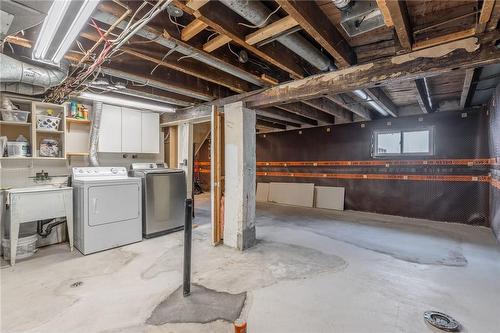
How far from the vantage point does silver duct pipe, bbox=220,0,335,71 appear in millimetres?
1545

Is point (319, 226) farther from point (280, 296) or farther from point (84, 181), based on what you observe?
point (84, 181)

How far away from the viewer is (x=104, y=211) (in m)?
3.22

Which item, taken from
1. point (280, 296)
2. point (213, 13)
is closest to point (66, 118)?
point (213, 13)

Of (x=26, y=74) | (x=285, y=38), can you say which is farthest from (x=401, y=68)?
(x=26, y=74)

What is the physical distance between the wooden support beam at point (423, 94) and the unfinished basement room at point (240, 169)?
0.05m

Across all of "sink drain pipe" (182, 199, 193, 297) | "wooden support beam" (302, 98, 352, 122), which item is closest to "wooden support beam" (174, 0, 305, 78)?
"sink drain pipe" (182, 199, 193, 297)

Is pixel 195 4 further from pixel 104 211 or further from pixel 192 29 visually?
pixel 104 211

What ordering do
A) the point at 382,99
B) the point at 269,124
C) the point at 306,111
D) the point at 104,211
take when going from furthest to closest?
1. the point at 269,124
2. the point at 306,111
3. the point at 382,99
4. the point at 104,211

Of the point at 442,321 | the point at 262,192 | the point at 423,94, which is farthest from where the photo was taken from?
the point at 262,192

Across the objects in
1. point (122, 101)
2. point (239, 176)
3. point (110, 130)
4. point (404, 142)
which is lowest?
point (239, 176)

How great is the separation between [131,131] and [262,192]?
417 centimetres

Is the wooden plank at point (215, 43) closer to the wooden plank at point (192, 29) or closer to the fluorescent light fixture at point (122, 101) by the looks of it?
the wooden plank at point (192, 29)

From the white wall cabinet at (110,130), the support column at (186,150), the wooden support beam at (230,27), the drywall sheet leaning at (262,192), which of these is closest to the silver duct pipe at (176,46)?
the wooden support beam at (230,27)

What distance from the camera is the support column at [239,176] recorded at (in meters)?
3.26
